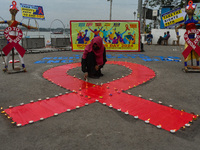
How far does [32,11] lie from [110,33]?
26.0 feet

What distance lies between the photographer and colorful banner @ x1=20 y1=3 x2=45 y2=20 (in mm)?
15011

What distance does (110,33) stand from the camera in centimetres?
1354

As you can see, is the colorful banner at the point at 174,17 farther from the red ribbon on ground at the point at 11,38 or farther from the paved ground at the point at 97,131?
the red ribbon on ground at the point at 11,38

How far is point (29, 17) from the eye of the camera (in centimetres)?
1529

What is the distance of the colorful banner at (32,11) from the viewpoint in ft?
49.2

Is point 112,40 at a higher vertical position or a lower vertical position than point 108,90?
higher

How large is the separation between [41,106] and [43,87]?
4.60ft

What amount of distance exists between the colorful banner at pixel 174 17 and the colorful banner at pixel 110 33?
5658 millimetres

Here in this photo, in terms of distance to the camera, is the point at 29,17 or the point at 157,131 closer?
the point at 157,131

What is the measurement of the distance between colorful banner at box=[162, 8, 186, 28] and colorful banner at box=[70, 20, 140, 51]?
18.6 feet

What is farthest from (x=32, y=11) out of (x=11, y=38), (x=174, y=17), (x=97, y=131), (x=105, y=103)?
(x=97, y=131)

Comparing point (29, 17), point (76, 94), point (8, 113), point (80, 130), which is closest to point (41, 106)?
point (8, 113)

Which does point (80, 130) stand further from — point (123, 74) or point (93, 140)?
point (123, 74)

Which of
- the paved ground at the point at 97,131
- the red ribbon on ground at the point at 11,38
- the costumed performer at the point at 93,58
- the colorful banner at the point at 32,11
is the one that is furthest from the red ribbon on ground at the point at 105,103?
the colorful banner at the point at 32,11
